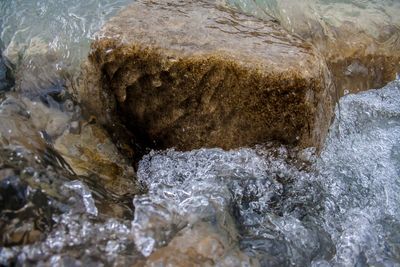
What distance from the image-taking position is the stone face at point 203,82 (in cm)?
269

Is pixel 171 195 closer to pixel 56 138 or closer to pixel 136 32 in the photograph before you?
pixel 56 138

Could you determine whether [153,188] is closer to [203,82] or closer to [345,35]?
[203,82]

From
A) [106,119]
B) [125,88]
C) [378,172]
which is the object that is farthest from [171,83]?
[378,172]

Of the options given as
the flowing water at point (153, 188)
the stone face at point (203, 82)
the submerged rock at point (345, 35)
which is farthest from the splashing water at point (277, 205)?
the submerged rock at point (345, 35)

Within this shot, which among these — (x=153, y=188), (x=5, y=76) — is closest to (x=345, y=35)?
(x=153, y=188)

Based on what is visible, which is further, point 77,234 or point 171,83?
point 171,83

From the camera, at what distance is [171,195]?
8.47ft

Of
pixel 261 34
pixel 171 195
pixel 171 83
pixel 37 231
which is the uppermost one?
pixel 261 34

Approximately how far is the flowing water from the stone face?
0.12 m

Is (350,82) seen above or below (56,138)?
below

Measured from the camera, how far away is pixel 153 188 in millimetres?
2709

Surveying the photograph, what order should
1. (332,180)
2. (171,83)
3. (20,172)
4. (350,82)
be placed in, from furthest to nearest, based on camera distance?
(350,82), (332,180), (171,83), (20,172)

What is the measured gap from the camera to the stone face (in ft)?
8.82

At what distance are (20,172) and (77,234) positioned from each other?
378 millimetres
